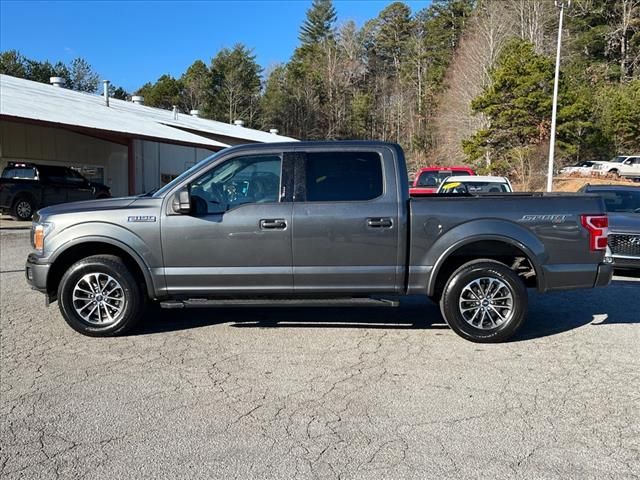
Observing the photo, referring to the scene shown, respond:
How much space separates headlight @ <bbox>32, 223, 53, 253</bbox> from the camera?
5309 mm

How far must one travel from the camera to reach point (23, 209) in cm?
1672

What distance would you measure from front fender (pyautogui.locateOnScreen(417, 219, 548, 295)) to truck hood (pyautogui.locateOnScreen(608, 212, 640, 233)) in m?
4.24

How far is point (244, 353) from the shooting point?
4.86 metres

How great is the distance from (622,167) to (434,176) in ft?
85.6

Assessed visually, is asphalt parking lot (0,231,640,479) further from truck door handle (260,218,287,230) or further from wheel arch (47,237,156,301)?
truck door handle (260,218,287,230)

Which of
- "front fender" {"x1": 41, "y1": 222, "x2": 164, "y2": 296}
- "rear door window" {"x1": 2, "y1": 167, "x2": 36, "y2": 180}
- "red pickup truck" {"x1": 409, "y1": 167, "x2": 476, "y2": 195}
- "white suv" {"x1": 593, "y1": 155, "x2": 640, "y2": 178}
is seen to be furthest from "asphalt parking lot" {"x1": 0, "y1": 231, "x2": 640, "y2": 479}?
"white suv" {"x1": 593, "y1": 155, "x2": 640, "y2": 178}

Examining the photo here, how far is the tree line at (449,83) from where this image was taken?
33.7m

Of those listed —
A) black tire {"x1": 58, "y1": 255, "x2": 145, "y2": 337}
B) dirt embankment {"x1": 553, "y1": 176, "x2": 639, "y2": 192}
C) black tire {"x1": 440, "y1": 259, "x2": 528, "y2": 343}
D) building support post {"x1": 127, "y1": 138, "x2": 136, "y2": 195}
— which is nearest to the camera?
black tire {"x1": 440, "y1": 259, "x2": 528, "y2": 343}

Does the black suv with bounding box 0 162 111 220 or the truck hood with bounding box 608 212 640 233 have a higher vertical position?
the black suv with bounding box 0 162 111 220

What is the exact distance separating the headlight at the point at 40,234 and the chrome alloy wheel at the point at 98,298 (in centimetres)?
58

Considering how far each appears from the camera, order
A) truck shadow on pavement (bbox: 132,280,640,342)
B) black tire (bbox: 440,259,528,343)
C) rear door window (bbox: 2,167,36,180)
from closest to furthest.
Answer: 1. black tire (bbox: 440,259,528,343)
2. truck shadow on pavement (bbox: 132,280,640,342)
3. rear door window (bbox: 2,167,36,180)

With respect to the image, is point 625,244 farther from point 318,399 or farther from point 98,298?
point 98,298

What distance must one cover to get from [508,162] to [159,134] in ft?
76.5

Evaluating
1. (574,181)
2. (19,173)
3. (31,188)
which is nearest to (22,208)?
(31,188)
